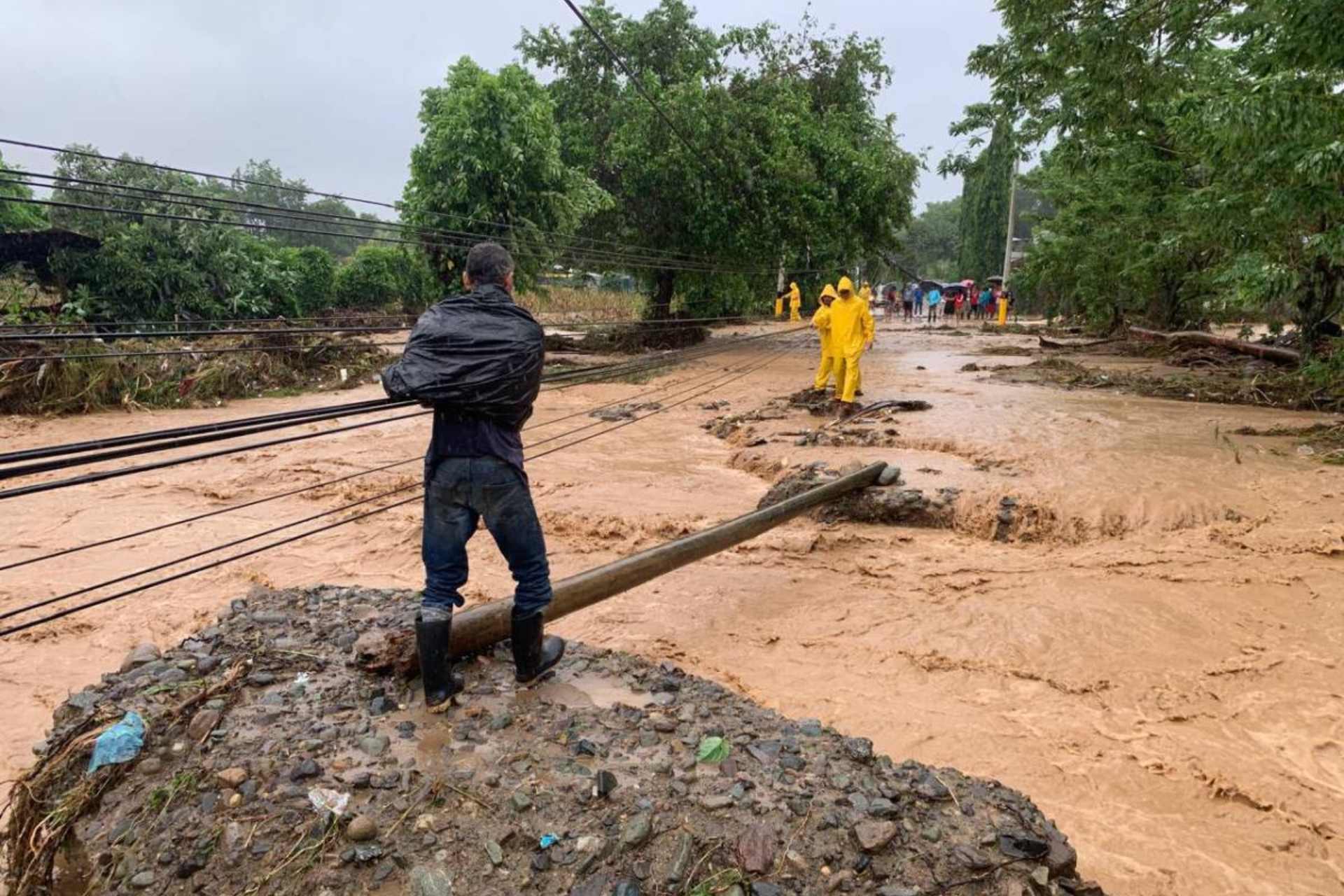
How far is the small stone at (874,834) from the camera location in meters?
2.25

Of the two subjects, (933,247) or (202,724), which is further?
(933,247)

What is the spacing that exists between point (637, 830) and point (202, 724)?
162 centimetres

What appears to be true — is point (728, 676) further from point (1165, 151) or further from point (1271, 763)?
point (1165, 151)

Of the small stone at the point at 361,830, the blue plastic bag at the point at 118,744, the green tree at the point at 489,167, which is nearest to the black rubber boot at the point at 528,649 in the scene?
the small stone at the point at 361,830

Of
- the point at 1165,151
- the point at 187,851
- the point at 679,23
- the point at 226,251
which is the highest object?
the point at 679,23

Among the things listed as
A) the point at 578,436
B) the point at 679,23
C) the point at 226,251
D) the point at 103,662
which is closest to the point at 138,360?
the point at 226,251

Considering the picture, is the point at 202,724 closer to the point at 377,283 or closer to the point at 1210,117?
the point at 1210,117

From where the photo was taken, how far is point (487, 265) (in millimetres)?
2959

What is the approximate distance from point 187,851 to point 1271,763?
4176mm

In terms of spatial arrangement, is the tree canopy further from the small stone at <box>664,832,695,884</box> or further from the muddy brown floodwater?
the small stone at <box>664,832,695,884</box>

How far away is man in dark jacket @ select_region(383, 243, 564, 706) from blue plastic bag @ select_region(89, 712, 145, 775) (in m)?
0.96

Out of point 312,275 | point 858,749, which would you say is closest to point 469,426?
point 858,749

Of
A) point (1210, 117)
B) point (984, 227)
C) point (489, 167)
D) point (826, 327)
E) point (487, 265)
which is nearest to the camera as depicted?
point (487, 265)

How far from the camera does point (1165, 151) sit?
1239cm
